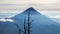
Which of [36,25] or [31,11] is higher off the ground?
[31,11]

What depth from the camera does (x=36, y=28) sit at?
4.82ft

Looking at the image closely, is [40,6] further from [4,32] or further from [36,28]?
[4,32]

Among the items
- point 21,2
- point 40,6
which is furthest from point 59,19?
point 21,2

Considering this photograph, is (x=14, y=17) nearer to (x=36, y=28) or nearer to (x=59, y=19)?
(x=36, y=28)

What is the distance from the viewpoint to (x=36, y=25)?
4.83 ft

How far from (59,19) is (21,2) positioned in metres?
0.48

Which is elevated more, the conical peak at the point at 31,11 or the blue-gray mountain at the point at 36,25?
the conical peak at the point at 31,11

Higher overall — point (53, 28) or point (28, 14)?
point (28, 14)

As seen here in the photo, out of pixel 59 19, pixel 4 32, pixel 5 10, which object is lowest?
pixel 4 32

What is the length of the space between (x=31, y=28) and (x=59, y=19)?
0.34 metres

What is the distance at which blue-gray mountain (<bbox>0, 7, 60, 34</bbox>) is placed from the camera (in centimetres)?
146

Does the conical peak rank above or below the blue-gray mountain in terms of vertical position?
above

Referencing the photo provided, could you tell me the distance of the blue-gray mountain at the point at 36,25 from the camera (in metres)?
1.46

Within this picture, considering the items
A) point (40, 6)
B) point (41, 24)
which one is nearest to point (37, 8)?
point (40, 6)
